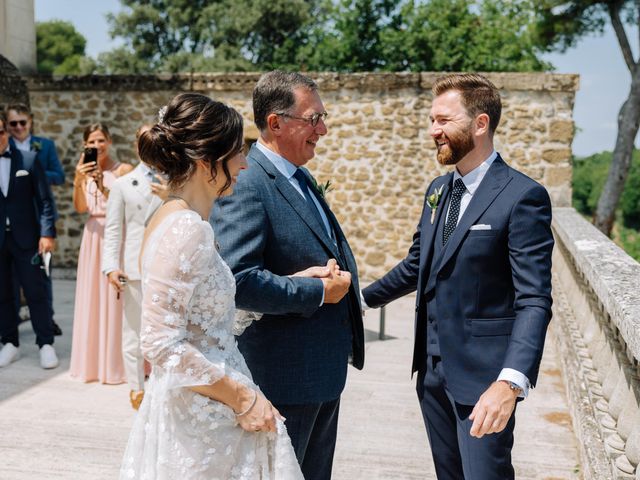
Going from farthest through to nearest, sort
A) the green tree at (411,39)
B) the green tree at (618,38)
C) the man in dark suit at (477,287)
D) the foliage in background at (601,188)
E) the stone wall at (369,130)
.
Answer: the foliage in background at (601,188)
the green tree at (411,39)
the green tree at (618,38)
the stone wall at (369,130)
the man in dark suit at (477,287)

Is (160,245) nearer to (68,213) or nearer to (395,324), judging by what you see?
(395,324)

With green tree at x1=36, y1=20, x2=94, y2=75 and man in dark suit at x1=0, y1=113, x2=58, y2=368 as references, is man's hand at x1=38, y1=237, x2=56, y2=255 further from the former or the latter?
green tree at x1=36, y1=20, x2=94, y2=75

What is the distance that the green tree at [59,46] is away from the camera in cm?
4372

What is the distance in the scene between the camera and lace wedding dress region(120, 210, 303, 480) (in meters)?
1.86

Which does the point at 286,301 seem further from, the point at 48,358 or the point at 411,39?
the point at 411,39

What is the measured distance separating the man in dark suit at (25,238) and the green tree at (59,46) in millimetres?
40101

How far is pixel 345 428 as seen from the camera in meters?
4.47

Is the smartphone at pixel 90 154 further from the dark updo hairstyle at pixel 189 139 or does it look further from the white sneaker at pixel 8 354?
the dark updo hairstyle at pixel 189 139

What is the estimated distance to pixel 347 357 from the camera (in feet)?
8.29

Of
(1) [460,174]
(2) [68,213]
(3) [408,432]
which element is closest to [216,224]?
(1) [460,174]

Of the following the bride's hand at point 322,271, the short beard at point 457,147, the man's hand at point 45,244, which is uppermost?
the short beard at point 457,147

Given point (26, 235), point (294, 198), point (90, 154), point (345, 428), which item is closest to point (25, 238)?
point (26, 235)

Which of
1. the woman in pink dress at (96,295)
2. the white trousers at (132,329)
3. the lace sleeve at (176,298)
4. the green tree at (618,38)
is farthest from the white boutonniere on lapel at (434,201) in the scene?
the green tree at (618,38)

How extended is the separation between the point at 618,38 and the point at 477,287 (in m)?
15.2
